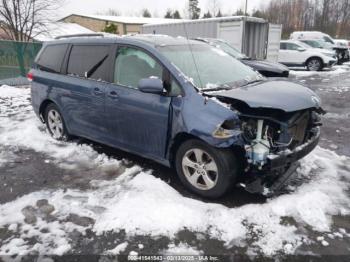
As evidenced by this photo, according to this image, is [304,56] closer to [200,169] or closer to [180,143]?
[180,143]

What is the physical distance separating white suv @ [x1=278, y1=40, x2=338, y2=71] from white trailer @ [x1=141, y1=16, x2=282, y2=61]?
2.10 m

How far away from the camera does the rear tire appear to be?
18109mm

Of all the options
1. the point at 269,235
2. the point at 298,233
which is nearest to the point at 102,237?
the point at 269,235

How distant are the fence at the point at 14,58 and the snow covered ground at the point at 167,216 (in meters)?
10.5

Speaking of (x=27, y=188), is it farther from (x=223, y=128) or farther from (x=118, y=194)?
(x=223, y=128)

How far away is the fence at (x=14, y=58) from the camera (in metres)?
12.7

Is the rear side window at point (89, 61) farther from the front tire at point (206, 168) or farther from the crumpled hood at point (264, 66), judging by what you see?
the crumpled hood at point (264, 66)

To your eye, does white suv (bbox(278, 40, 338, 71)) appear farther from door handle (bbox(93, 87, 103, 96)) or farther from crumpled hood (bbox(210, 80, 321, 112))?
door handle (bbox(93, 87, 103, 96))

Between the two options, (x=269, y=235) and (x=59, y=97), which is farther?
(x=59, y=97)

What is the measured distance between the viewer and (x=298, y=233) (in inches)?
125

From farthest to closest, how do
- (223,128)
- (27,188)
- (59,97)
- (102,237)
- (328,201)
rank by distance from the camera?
(59,97)
(27,188)
(328,201)
(223,128)
(102,237)

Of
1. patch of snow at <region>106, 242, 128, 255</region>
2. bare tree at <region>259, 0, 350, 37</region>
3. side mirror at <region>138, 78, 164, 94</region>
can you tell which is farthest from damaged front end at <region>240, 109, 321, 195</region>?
bare tree at <region>259, 0, 350, 37</region>

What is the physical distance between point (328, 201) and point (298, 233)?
790 mm

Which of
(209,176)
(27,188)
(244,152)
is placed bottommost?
(27,188)
